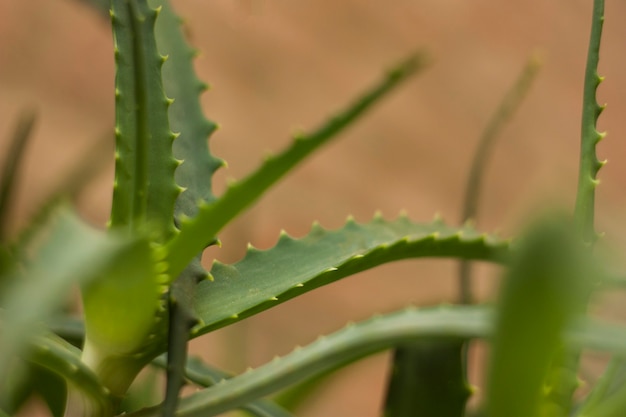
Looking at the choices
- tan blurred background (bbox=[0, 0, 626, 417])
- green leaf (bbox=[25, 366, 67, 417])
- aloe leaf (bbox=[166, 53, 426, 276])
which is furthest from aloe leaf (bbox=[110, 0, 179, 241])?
tan blurred background (bbox=[0, 0, 626, 417])

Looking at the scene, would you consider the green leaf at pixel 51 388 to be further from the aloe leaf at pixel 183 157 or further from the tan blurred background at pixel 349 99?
the tan blurred background at pixel 349 99

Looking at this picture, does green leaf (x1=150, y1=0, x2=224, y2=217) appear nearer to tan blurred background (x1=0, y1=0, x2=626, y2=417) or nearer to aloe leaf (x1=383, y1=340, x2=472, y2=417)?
aloe leaf (x1=383, y1=340, x2=472, y2=417)

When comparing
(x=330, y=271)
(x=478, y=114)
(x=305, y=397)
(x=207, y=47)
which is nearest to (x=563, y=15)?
(x=478, y=114)

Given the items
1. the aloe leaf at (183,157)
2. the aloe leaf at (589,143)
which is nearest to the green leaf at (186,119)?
the aloe leaf at (183,157)

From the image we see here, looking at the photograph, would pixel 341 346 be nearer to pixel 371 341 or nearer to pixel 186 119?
pixel 371 341

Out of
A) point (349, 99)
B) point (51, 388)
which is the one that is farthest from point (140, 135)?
point (349, 99)

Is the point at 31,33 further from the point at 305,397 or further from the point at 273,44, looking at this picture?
the point at 305,397
